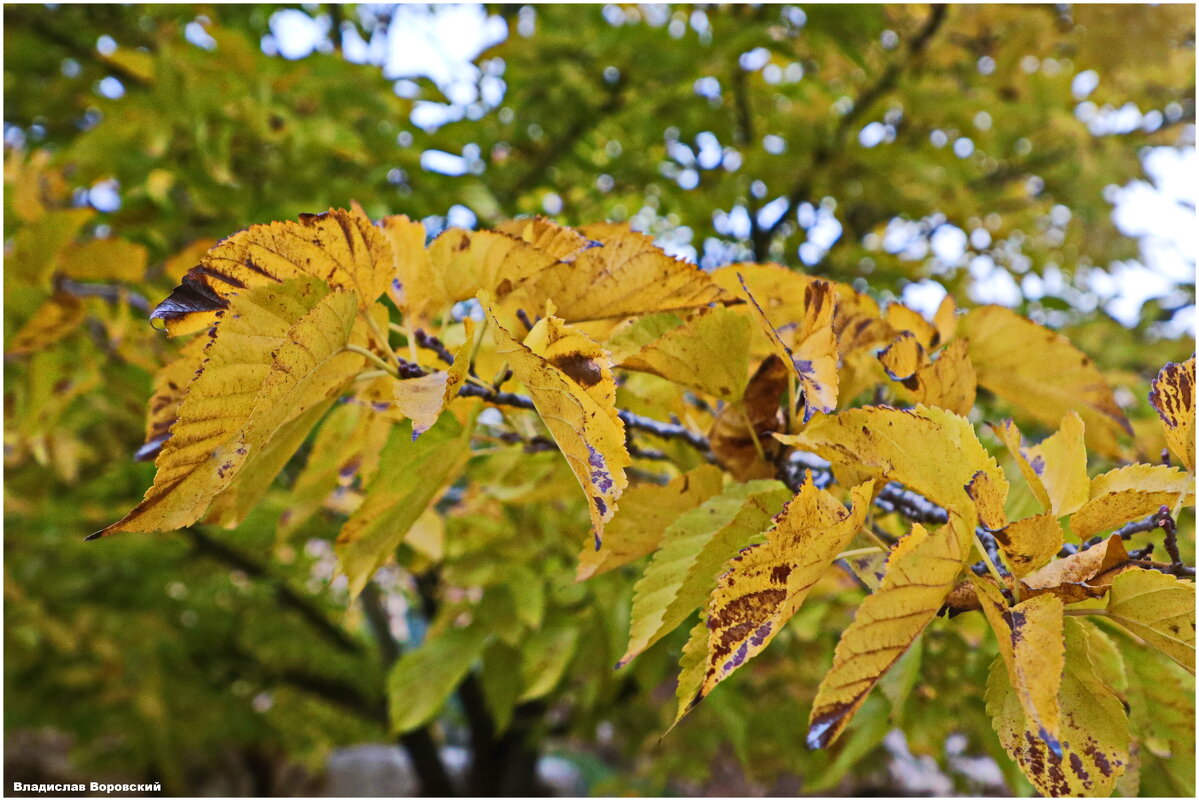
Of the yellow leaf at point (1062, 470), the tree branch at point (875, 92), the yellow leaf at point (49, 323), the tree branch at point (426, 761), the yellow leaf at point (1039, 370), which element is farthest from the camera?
the tree branch at point (426, 761)

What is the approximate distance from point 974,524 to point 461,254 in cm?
29

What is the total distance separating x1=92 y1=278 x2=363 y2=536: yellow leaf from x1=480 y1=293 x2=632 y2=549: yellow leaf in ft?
0.27

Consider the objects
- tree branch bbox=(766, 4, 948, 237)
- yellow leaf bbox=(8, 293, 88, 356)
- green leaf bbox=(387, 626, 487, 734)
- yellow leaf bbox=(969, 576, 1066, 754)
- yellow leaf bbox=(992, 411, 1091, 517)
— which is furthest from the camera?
tree branch bbox=(766, 4, 948, 237)

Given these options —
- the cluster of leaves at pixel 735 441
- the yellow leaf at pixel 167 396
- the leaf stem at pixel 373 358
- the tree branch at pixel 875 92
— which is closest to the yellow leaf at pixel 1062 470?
the cluster of leaves at pixel 735 441

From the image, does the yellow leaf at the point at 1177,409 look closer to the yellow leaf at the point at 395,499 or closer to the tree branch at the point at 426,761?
the yellow leaf at the point at 395,499

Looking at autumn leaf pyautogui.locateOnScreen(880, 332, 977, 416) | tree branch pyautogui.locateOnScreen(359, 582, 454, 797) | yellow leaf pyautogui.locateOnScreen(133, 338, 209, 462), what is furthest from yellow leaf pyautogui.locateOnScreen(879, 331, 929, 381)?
tree branch pyautogui.locateOnScreen(359, 582, 454, 797)

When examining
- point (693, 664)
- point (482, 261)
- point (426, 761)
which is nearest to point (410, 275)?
point (482, 261)

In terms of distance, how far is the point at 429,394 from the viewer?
368mm

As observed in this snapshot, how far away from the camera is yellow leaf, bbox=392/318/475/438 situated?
1.11 feet

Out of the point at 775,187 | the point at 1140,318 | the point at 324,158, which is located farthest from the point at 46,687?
the point at 1140,318

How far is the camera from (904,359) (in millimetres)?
429

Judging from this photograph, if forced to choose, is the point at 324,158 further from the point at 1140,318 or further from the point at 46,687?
the point at 46,687

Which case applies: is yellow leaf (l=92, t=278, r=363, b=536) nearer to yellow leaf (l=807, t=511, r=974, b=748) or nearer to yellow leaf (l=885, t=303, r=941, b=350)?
yellow leaf (l=807, t=511, r=974, b=748)

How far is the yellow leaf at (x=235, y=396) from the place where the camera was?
324 millimetres
